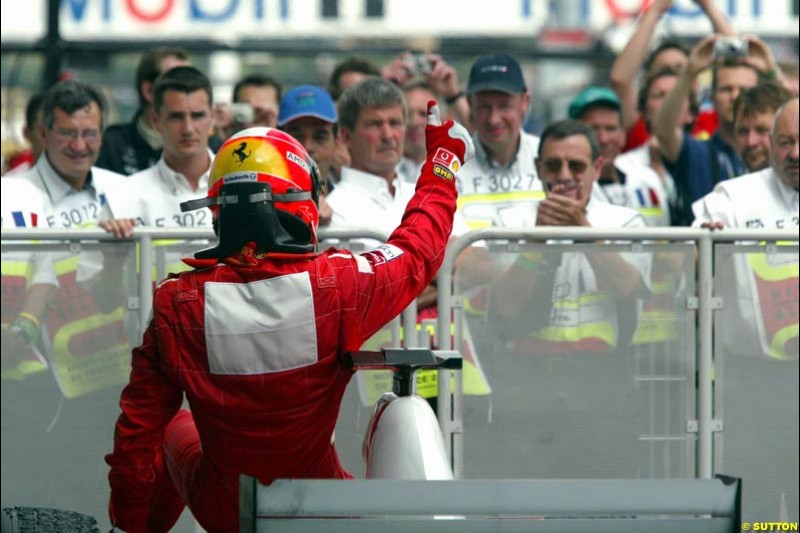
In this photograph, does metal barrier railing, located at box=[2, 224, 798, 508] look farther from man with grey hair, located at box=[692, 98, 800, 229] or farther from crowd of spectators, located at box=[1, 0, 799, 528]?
man with grey hair, located at box=[692, 98, 800, 229]

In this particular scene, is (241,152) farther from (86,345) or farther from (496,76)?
(496,76)

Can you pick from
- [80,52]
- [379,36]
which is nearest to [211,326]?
[80,52]

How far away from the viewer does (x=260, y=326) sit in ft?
15.2

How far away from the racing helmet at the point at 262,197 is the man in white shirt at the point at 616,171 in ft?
11.9

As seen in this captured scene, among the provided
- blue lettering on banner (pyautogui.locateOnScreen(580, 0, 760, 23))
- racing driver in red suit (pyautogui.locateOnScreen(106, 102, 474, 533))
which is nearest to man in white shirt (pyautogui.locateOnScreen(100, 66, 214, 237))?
racing driver in red suit (pyautogui.locateOnScreen(106, 102, 474, 533))

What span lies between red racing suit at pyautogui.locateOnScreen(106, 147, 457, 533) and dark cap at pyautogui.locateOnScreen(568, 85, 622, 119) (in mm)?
4303

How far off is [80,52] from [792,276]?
485 cm

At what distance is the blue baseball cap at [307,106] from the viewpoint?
7.91 meters

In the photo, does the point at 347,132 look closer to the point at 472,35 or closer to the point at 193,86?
the point at 193,86

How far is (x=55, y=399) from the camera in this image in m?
6.62

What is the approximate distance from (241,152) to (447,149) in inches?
24.9

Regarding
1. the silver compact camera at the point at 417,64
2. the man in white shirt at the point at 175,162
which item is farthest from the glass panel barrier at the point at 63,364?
the silver compact camera at the point at 417,64

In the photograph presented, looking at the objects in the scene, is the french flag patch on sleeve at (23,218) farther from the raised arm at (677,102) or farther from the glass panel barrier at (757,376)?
the raised arm at (677,102)

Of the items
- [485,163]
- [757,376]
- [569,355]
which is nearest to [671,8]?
[485,163]
